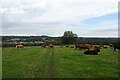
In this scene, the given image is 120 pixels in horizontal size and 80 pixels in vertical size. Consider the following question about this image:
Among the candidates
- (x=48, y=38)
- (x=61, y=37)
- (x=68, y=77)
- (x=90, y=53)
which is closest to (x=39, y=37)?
(x=48, y=38)

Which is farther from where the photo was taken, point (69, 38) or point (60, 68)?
point (69, 38)

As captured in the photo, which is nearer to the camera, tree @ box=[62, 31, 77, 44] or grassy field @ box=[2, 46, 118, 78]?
grassy field @ box=[2, 46, 118, 78]

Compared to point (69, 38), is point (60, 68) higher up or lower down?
lower down

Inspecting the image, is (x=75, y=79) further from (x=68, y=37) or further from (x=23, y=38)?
(x=23, y=38)

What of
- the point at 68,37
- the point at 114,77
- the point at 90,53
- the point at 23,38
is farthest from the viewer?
the point at 23,38

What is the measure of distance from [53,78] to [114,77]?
390 centimetres

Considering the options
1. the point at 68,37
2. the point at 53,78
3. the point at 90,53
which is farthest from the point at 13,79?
the point at 68,37

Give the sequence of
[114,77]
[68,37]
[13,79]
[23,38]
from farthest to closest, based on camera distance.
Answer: [23,38], [68,37], [114,77], [13,79]

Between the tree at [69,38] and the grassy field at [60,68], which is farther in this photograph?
the tree at [69,38]

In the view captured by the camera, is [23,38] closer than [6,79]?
No

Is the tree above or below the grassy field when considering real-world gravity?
above

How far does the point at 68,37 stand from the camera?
357ft

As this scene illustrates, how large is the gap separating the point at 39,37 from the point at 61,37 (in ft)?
54.8

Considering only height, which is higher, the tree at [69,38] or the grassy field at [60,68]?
the tree at [69,38]
